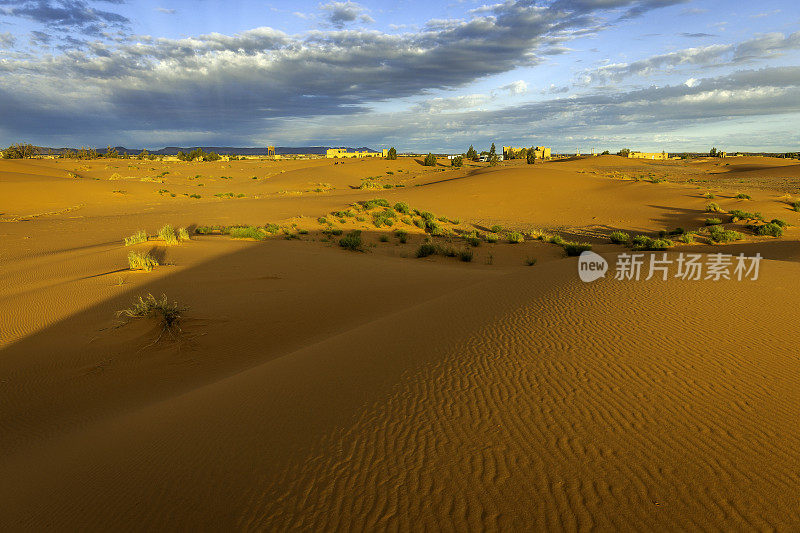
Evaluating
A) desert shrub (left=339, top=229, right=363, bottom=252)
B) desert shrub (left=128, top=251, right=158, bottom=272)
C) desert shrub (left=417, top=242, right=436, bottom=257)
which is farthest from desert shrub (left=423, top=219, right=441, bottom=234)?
desert shrub (left=128, top=251, right=158, bottom=272)

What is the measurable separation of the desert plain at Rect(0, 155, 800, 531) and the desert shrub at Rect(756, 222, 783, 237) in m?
12.3

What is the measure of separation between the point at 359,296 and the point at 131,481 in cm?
724

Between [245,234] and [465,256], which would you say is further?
[245,234]

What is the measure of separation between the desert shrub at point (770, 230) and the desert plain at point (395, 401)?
40.4 feet

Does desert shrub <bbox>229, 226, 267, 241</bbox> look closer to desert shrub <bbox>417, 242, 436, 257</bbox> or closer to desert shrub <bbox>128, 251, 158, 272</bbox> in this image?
desert shrub <bbox>128, 251, 158, 272</bbox>

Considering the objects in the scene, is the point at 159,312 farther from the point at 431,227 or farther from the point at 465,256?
the point at 431,227

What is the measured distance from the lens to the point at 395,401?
14.1 feet

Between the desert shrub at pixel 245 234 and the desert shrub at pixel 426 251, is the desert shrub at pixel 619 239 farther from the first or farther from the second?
the desert shrub at pixel 245 234

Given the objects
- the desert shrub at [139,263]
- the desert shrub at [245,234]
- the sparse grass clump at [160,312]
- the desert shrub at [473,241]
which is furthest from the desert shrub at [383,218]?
the sparse grass clump at [160,312]

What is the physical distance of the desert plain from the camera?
2.93 meters

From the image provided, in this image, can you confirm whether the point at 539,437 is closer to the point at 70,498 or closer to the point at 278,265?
the point at 70,498

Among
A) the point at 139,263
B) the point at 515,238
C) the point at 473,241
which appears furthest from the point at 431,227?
the point at 139,263

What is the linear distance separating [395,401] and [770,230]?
77.1 ft

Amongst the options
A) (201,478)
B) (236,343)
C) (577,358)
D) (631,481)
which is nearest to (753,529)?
(631,481)
